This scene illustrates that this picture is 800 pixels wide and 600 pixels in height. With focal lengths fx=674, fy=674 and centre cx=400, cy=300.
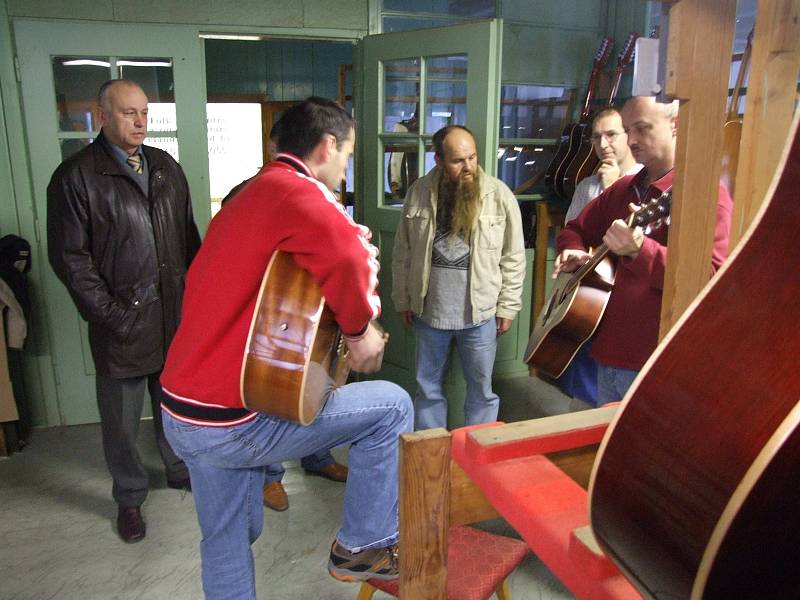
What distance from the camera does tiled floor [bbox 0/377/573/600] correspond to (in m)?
2.18

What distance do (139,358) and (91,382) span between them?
45.3 inches

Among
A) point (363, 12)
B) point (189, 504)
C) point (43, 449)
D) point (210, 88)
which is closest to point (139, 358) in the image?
point (189, 504)

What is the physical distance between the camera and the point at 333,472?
114 inches

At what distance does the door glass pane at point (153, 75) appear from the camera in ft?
10.4

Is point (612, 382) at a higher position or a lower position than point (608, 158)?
lower

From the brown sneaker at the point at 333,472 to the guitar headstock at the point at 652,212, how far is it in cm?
170

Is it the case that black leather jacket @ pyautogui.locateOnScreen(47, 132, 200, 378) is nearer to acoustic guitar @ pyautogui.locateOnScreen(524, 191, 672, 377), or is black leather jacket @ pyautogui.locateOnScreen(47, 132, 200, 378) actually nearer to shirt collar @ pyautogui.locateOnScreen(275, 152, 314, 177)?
shirt collar @ pyautogui.locateOnScreen(275, 152, 314, 177)

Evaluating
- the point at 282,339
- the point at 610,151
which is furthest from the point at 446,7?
the point at 282,339

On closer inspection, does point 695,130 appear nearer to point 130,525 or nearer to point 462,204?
point 462,204

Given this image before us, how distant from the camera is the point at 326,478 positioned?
2.92 m

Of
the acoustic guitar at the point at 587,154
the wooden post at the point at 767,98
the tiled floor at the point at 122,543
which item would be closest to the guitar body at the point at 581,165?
the acoustic guitar at the point at 587,154

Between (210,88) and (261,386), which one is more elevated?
(210,88)

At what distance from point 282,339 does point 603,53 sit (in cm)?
328

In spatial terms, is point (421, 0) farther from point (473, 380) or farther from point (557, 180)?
point (473, 380)
